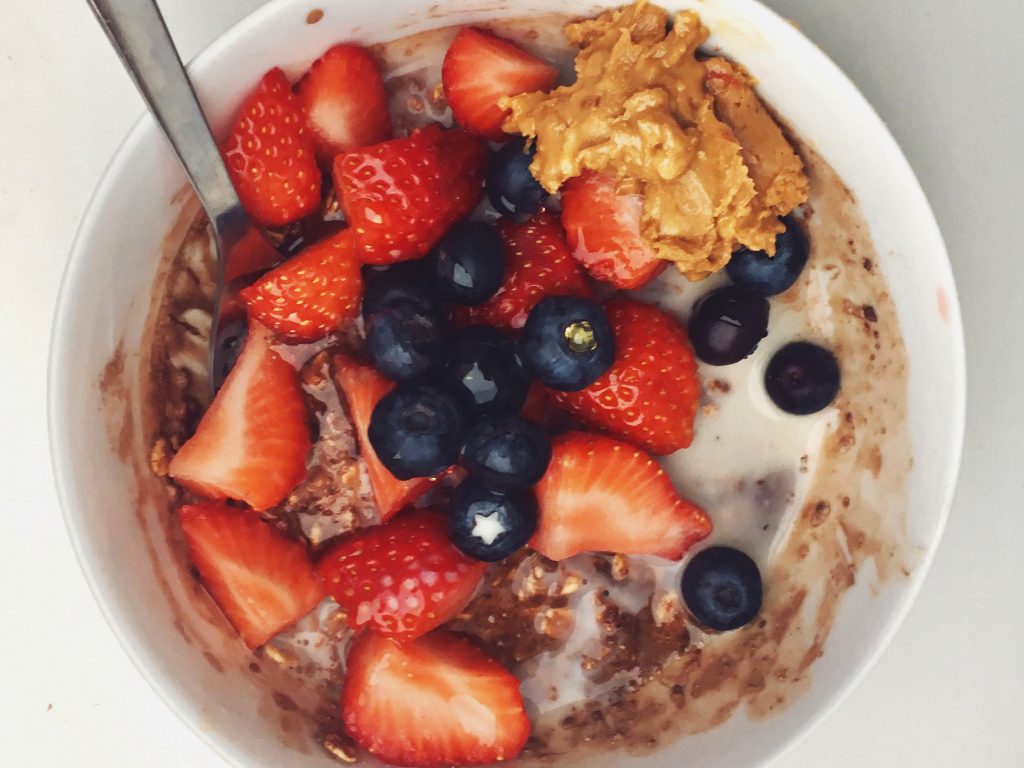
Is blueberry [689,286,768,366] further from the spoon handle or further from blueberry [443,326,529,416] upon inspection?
the spoon handle

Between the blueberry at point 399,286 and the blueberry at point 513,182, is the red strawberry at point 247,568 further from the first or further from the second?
the blueberry at point 513,182

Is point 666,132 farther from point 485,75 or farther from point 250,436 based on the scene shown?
point 250,436

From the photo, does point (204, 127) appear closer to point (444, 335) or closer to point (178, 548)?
point (444, 335)

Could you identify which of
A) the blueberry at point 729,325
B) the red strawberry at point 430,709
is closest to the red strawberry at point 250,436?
the red strawberry at point 430,709

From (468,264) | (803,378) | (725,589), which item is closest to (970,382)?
(803,378)

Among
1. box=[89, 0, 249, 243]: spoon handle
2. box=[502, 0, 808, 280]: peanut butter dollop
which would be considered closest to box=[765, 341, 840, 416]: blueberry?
box=[502, 0, 808, 280]: peanut butter dollop
